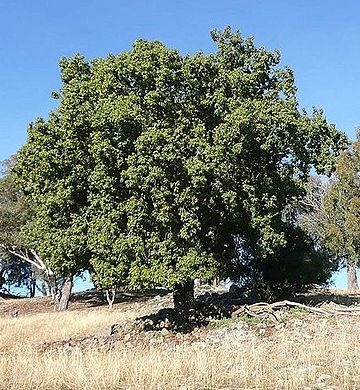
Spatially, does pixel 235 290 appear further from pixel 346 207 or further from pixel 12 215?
pixel 12 215

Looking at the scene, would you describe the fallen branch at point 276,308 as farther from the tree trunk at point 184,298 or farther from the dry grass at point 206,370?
the dry grass at point 206,370

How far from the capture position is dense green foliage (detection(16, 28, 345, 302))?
17.0m

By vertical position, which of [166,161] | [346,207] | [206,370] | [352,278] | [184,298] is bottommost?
[206,370]

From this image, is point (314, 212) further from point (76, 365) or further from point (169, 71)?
point (76, 365)

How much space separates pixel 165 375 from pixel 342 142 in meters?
14.8

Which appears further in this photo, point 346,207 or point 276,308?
point 346,207

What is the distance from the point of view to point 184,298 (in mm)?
20844

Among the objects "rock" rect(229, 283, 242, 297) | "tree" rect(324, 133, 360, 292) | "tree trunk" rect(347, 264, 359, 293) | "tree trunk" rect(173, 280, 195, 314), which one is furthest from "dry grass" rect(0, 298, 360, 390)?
"tree trunk" rect(347, 264, 359, 293)

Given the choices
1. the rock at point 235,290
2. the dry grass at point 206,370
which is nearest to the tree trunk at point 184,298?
the rock at point 235,290

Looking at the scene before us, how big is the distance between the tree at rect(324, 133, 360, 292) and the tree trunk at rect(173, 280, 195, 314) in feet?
47.3

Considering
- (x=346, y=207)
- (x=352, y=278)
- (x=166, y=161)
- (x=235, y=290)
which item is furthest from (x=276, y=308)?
(x=352, y=278)

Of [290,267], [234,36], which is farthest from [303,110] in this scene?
[290,267]

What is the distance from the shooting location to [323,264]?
1042 inches

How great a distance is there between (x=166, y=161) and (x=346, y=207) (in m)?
19.0
